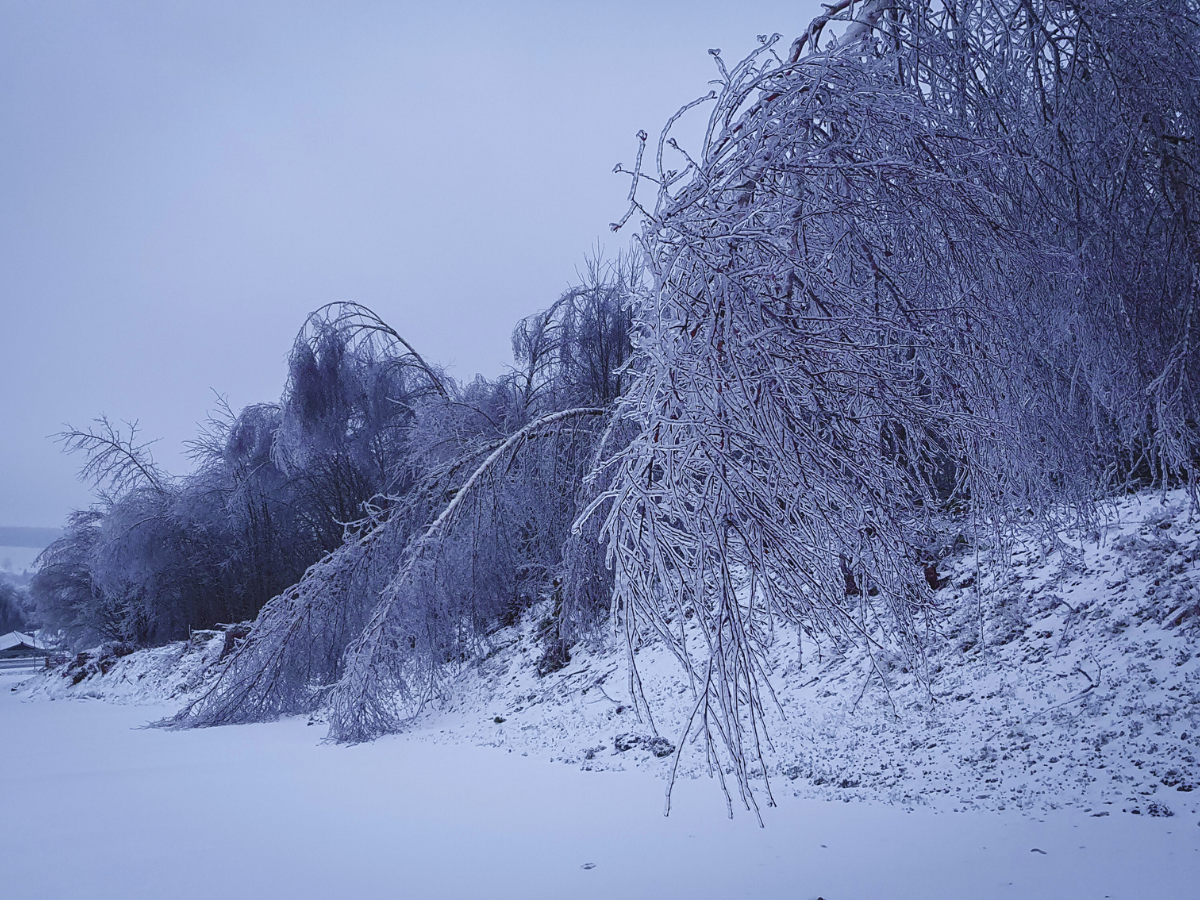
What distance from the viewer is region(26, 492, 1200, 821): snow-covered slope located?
11.3 feet

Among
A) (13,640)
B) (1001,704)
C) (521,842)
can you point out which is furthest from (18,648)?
(1001,704)

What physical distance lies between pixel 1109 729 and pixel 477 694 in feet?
18.9

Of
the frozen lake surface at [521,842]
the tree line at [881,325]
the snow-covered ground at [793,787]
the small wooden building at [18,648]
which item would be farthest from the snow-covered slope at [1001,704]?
the small wooden building at [18,648]

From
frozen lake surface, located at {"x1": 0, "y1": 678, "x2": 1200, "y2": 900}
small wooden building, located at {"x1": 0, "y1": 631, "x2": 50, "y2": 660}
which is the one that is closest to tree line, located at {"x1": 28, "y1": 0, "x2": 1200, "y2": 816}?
frozen lake surface, located at {"x1": 0, "y1": 678, "x2": 1200, "y2": 900}

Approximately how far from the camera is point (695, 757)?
4.86m

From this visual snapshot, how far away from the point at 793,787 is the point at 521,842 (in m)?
1.45

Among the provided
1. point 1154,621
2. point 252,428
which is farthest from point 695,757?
point 252,428

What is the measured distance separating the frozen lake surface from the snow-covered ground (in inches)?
0.6

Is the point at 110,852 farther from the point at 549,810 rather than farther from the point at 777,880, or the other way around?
the point at 777,880

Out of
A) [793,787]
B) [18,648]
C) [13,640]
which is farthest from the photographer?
[13,640]

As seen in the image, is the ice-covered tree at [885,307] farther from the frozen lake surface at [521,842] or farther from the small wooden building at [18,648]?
the small wooden building at [18,648]

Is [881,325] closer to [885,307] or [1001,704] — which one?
[885,307]

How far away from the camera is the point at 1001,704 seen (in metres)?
4.29

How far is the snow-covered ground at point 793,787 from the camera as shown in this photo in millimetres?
2801
